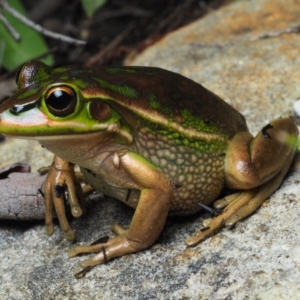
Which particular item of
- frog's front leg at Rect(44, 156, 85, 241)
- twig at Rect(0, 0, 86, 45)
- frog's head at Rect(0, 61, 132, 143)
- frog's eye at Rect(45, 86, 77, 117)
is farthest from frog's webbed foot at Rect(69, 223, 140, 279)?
twig at Rect(0, 0, 86, 45)

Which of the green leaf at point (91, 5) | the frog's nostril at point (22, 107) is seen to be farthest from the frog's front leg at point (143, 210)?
the green leaf at point (91, 5)

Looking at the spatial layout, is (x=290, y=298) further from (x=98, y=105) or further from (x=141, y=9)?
(x=141, y=9)

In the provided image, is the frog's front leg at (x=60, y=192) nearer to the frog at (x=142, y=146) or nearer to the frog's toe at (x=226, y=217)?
the frog at (x=142, y=146)

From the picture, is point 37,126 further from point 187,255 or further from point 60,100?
point 187,255

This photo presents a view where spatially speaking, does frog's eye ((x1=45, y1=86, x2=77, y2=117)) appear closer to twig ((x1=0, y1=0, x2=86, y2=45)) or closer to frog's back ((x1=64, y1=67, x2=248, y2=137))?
frog's back ((x1=64, y1=67, x2=248, y2=137))

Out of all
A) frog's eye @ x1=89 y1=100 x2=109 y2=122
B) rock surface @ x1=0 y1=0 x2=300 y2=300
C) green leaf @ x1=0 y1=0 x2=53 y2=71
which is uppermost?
frog's eye @ x1=89 y1=100 x2=109 y2=122

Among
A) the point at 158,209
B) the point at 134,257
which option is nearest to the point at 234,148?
the point at 158,209

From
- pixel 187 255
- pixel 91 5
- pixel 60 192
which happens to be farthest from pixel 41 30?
pixel 187 255
